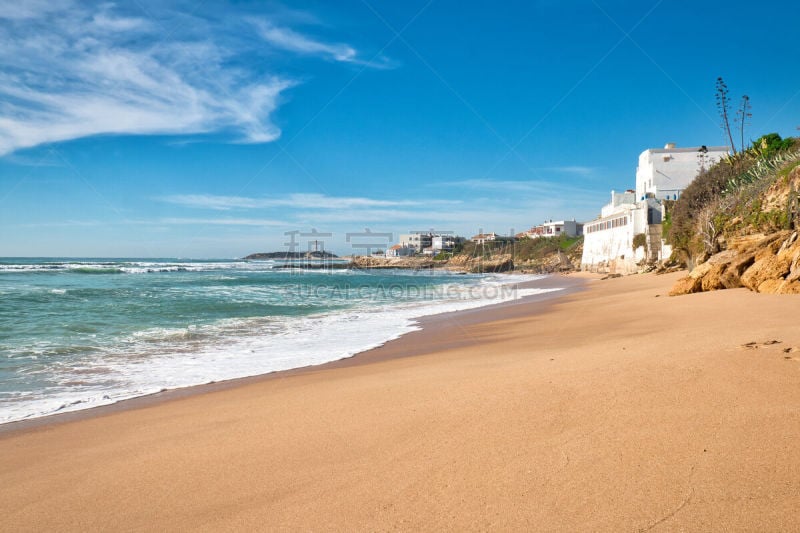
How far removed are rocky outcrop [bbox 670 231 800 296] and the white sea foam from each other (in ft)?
23.2

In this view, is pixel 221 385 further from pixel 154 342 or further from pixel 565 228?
pixel 565 228

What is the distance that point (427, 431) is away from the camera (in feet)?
11.8

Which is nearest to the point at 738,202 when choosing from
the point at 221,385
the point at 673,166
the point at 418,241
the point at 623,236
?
the point at 221,385

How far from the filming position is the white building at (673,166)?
147 feet

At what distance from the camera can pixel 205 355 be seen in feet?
30.0

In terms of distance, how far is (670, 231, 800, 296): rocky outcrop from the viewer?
9133 millimetres

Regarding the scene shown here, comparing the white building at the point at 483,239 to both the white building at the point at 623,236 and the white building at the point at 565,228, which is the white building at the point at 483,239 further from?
the white building at the point at 623,236

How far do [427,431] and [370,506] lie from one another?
106 centimetres

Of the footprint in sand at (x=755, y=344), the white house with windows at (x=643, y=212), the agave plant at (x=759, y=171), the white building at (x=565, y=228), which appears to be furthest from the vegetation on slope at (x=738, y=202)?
the white building at (x=565, y=228)

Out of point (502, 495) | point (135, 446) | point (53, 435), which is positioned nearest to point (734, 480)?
point (502, 495)

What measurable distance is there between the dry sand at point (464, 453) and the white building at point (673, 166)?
148 feet

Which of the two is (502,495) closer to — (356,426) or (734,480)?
(734,480)

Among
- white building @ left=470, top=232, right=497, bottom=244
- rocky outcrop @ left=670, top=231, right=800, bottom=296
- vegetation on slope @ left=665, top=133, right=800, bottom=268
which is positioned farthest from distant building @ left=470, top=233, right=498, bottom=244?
rocky outcrop @ left=670, top=231, right=800, bottom=296

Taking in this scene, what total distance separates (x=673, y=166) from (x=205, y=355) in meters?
48.0
